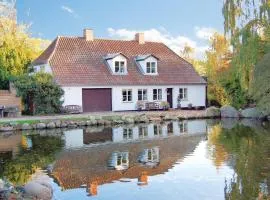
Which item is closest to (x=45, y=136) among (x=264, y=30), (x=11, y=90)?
(x=11, y=90)

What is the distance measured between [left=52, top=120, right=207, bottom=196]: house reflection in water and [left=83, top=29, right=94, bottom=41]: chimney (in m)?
13.6

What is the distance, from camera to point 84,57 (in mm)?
37219

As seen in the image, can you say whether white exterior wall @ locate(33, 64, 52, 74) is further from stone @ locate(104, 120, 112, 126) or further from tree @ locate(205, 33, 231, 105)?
tree @ locate(205, 33, 231, 105)

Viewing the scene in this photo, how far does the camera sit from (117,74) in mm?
37000

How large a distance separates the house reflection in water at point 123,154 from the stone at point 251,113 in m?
6.83

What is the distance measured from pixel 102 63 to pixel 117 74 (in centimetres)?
167

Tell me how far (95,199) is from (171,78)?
28149mm

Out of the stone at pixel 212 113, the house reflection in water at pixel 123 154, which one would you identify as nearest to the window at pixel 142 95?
the stone at pixel 212 113

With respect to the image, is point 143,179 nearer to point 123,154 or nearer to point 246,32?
point 123,154

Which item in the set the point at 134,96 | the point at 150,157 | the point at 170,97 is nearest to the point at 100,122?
the point at 134,96

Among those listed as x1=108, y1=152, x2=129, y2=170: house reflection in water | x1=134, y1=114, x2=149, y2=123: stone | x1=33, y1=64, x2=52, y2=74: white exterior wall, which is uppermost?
x1=33, y1=64, x2=52, y2=74: white exterior wall

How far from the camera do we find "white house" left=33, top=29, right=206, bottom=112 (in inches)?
1387

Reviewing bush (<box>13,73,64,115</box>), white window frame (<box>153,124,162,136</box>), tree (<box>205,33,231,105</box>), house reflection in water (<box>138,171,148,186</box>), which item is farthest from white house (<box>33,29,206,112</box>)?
house reflection in water (<box>138,171,148,186</box>)

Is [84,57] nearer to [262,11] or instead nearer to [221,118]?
[221,118]
